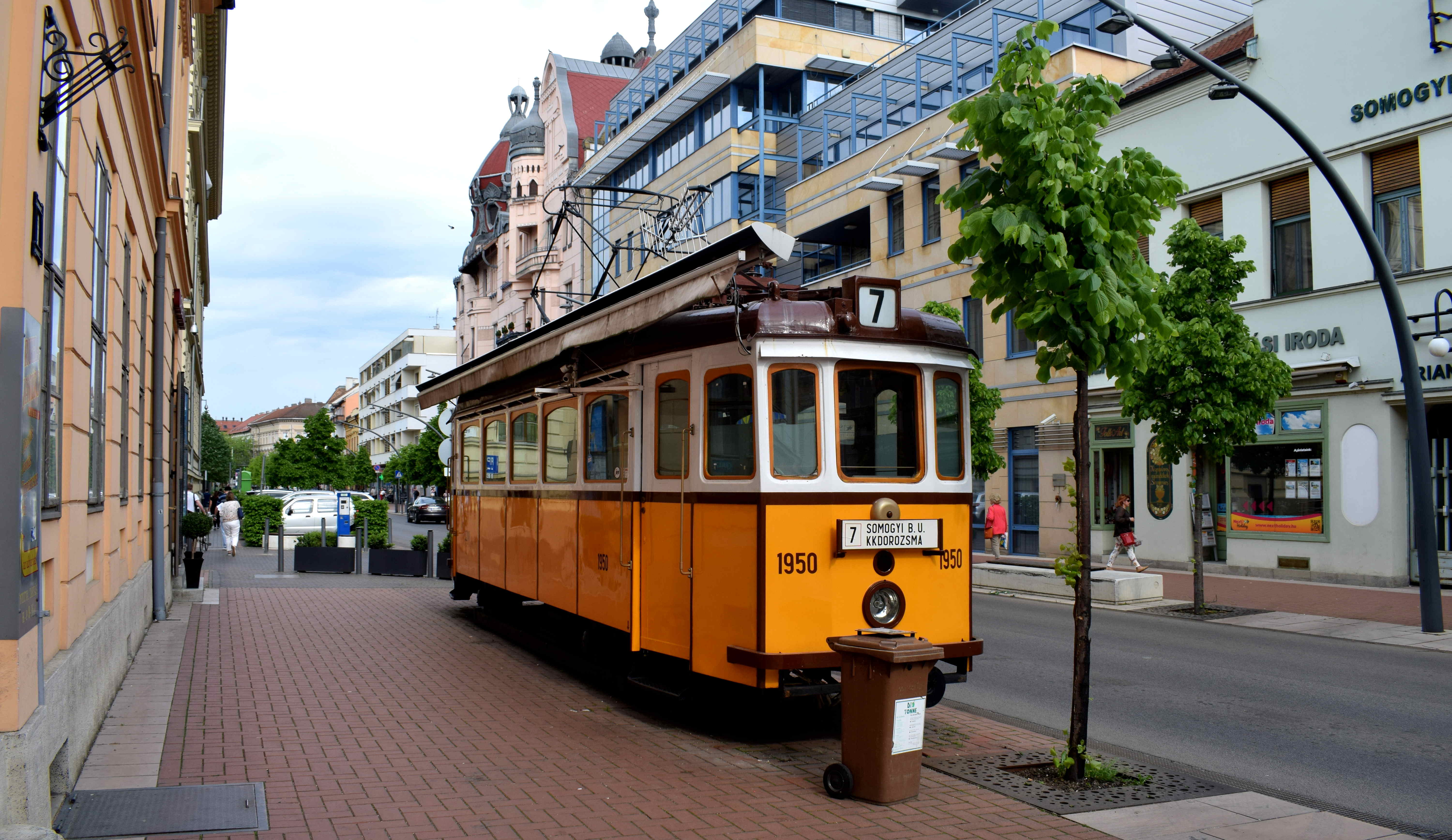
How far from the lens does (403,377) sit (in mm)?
104875

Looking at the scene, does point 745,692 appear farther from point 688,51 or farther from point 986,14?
point 688,51

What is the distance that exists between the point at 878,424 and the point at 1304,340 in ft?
52.6

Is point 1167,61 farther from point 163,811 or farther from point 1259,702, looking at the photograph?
point 163,811

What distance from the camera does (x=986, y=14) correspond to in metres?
31.6

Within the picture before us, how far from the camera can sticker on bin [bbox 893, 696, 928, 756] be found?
6242 mm

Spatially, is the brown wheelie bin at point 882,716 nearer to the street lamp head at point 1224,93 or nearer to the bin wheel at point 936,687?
the bin wheel at point 936,687

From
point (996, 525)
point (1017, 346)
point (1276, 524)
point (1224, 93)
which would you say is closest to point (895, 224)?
point (1017, 346)

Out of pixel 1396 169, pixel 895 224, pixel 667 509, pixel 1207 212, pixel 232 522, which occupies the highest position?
pixel 895 224

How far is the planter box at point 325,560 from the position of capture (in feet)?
77.7

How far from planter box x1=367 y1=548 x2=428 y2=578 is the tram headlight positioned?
1706cm

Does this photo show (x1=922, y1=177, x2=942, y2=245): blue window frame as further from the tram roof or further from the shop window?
the tram roof

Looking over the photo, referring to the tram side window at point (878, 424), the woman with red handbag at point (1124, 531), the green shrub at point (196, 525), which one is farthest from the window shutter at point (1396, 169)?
the green shrub at point (196, 525)

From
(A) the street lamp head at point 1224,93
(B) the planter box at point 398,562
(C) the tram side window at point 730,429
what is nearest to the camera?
→ (C) the tram side window at point 730,429

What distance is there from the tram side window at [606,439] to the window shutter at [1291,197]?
1655cm
